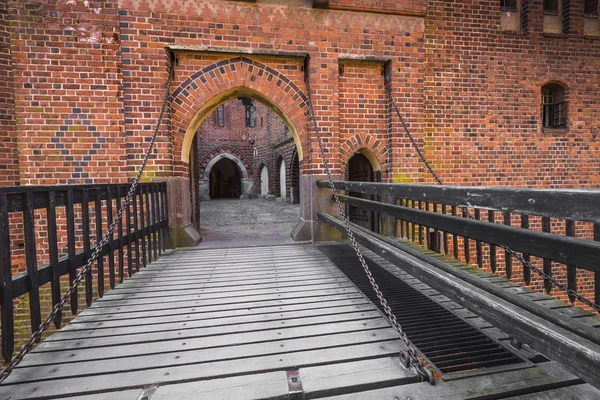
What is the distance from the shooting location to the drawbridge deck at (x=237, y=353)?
165cm

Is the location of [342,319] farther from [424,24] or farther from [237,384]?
[424,24]

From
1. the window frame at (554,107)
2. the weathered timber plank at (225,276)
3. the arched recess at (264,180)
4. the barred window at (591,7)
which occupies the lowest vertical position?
the weathered timber plank at (225,276)

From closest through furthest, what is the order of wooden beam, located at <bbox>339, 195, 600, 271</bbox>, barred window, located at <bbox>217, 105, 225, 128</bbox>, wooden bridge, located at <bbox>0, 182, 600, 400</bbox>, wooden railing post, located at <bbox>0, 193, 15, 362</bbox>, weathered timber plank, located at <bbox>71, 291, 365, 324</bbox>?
wooden beam, located at <bbox>339, 195, 600, 271</bbox> → wooden bridge, located at <bbox>0, 182, 600, 400</bbox> → wooden railing post, located at <bbox>0, 193, 15, 362</bbox> → weathered timber plank, located at <bbox>71, 291, 365, 324</bbox> → barred window, located at <bbox>217, 105, 225, 128</bbox>

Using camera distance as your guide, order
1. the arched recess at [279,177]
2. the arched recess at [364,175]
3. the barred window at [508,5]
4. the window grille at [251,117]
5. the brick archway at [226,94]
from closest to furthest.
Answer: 1. the brick archway at [226,94]
2. the arched recess at [364,175]
3. the barred window at [508,5]
4. the arched recess at [279,177]
5. the window grille at [251,117]

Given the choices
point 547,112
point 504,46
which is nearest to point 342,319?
point 504,46

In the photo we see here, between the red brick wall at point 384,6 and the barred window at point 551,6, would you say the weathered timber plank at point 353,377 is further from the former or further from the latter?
the barred window at point 551,6

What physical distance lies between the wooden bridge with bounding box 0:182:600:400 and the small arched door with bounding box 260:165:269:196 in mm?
16734

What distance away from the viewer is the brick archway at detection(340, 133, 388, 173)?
18.3 feet

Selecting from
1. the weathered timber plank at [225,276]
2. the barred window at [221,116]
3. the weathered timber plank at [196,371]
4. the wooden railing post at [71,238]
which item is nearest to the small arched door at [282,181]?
the barred window at [221,116]

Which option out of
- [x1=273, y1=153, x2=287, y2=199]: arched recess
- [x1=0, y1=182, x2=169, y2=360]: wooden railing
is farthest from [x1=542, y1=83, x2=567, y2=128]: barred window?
[x1=273, y1=153, x2=287, y2=199]: arched recess

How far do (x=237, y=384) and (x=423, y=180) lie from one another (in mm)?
5201

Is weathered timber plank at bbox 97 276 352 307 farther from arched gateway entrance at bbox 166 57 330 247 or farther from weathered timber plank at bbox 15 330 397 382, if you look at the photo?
arched gateway entrance at bbox 166 57 330 247

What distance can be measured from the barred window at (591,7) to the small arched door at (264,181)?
15580 mm

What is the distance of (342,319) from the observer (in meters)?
2.41
